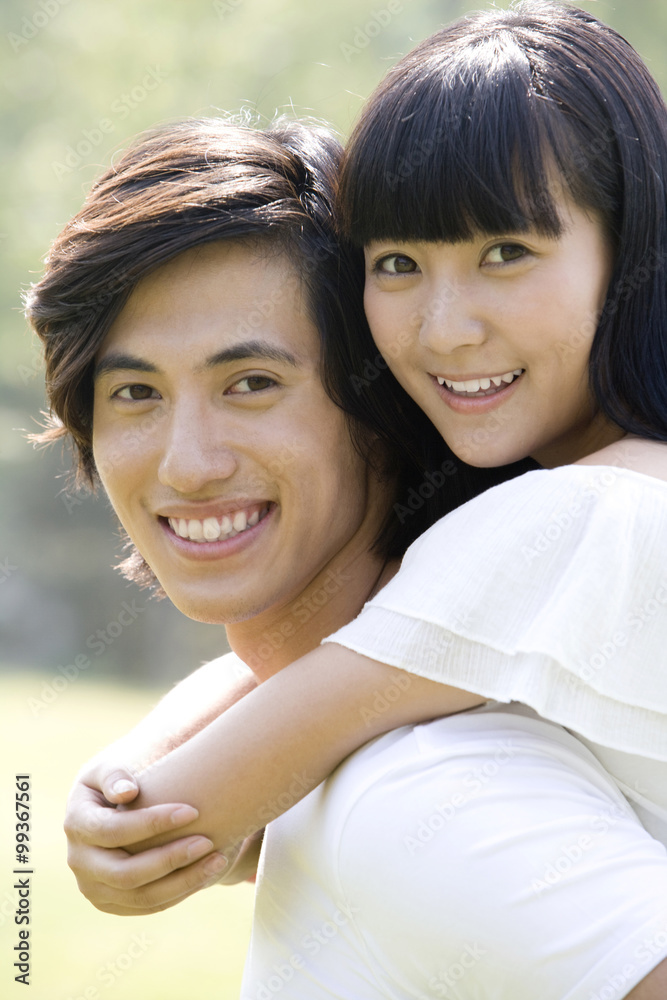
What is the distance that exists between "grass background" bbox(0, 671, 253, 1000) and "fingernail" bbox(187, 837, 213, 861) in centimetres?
410

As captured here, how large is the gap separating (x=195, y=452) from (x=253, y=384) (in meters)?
0.17

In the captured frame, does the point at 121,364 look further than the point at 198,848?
Yes

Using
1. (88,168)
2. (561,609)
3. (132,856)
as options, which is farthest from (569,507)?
(88,168)

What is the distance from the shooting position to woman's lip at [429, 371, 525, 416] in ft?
5.77

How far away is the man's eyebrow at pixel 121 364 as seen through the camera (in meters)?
1.88

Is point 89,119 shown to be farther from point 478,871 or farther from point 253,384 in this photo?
point 478,871

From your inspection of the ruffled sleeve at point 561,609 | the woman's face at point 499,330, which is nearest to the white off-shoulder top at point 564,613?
the ruffled sleeve at point 561,609

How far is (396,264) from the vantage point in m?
1.80

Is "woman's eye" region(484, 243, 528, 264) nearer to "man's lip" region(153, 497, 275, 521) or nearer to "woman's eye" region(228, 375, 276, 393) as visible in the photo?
"woman's eye" region(228, 375, 276, 393)

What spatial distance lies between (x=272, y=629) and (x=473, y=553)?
0.76 meters

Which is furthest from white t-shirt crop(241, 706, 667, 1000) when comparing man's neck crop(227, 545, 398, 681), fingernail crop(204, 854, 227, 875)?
man's neck crop(227, 545, 398, 681)

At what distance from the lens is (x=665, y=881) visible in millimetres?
1272

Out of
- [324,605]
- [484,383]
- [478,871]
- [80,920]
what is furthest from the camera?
[80,920]

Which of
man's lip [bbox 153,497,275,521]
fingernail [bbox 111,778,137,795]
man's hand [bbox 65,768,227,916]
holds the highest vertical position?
man's lip [bbox 153,497,275,521]
